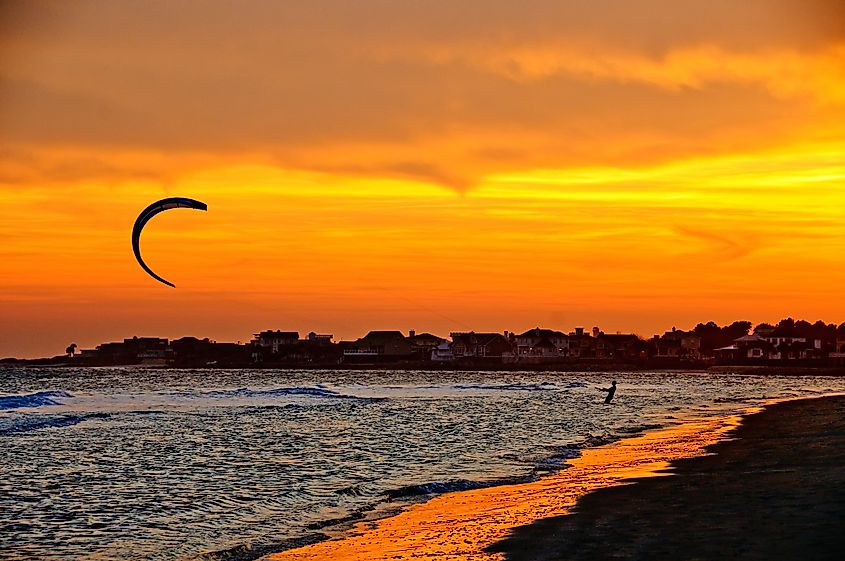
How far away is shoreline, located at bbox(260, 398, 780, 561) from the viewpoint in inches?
511

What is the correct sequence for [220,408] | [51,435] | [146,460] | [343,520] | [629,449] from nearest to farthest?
1. [343,520]
2. [146,460]
3. [629,449]
4. [51,435]
5. [220,408]

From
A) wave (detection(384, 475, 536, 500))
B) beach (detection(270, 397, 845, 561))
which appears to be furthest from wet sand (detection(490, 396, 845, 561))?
wave (detection(384, 475, 536, 500))

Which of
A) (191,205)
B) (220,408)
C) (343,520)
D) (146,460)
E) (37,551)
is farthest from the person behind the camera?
(220,408)

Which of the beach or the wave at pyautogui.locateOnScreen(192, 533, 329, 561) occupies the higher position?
the beach

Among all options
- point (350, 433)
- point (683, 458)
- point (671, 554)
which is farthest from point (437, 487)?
point (350, 433)

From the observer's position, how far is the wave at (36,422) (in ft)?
121

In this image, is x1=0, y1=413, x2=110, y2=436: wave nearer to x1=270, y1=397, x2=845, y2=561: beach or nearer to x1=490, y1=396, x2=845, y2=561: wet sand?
x1=270, y1=397, x2=845, y2=561: beach

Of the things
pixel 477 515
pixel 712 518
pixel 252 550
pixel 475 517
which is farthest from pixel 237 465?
pixel 712 518

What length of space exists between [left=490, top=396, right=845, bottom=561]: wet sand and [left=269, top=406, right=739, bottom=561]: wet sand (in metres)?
0.45

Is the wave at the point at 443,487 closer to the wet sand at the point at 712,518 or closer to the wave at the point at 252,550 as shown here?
the wet sand at the point at 712,518

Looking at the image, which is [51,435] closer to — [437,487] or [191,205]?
[191,205]

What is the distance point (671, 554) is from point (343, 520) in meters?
6.21

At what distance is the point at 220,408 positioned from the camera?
5369 centimetres

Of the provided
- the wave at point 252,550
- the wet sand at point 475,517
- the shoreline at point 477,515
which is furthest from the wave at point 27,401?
the wave at point 252,550
